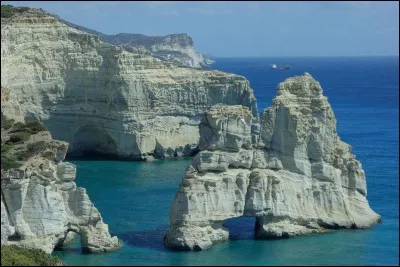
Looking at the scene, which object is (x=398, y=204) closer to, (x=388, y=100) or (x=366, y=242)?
(x=366, y=242)

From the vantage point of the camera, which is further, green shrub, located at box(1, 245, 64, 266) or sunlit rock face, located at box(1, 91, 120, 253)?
sunlit rock face, located at box(1, 91, 120, 253)

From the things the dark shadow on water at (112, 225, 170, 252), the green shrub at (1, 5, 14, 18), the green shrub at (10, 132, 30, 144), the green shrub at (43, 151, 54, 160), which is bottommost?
the dark shadow on water at (112, 225, 170, 252)

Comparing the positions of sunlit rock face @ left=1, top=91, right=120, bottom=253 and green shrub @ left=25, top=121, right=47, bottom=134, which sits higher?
green shrub @ left=25, top=121, right=47, bottom=134

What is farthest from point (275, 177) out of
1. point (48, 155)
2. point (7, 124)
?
point (7, 124)

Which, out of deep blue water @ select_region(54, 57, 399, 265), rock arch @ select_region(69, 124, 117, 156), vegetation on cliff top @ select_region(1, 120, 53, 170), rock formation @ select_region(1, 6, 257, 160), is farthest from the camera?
rock arch @ select_region(69, 124, 117, 156)

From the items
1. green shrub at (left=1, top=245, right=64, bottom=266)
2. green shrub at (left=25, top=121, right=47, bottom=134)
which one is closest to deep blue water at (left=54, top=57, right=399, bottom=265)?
green shrub at (left=1, top=245, right=64, bottom=266)

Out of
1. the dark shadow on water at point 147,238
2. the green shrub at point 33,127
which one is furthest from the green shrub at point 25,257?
the dark shadow on water at point 147,238

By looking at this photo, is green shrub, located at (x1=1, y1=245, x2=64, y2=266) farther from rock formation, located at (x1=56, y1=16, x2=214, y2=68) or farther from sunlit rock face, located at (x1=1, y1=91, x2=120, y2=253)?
rock formation, located at (x1=56, y1=16, x2=214, y2=68)

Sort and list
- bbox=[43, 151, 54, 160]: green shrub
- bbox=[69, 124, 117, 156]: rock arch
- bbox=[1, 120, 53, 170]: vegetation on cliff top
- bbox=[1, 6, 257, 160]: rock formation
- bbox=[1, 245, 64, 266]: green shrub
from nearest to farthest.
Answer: bbox=[1, 245, 64, 266]: green shrub → bbox=[1, 120, 53, 170]: vegetation on cliff top → bbox=[43, 151, 54, 160]: green shrub → bbox=[1, 6, 257, 160]: rock formation → bbox=[69, 124, 117, 156]: rock arch
